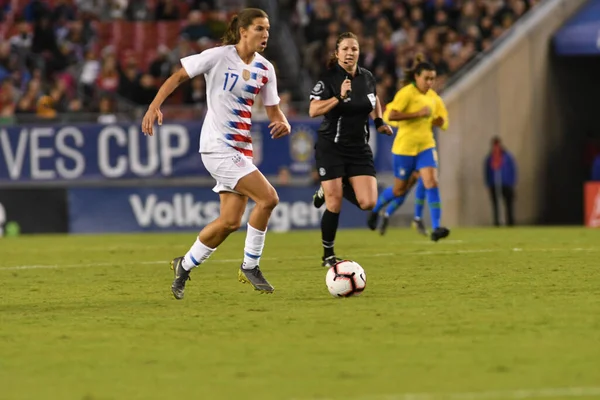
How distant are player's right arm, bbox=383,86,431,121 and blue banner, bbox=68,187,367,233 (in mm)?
6800

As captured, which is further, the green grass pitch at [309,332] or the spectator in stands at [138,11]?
the spectator in stands at [138,11]

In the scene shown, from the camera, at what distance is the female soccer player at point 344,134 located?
43.5 feet

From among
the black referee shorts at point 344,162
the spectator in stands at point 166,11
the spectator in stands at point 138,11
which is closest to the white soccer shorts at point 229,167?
the black referee shorts at point 344,162

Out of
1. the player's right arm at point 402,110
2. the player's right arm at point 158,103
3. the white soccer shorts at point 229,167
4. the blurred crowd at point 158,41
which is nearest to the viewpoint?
the player's right arm at point 158,103

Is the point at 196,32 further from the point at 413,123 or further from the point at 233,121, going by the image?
the point at 233,121

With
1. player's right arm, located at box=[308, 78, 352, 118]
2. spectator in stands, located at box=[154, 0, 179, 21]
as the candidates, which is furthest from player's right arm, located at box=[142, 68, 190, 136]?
spectator in stands, located at box=[154, 0, 179, 21]

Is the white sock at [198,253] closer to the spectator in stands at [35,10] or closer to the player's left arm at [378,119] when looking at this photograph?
the player's left arm at [378,119]

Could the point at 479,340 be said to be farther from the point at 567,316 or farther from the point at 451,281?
the point at 451,281

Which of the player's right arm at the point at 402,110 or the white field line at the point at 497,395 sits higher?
the player's right arm at the point at 402,110

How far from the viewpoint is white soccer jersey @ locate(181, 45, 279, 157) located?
1048 centimetres

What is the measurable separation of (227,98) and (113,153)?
1503 centimetres

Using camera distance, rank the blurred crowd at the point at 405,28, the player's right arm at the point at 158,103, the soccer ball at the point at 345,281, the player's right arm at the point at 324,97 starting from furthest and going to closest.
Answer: the blurred crowd at the point at 405,28, the player's right arm at the point at 324,97, the soccer ball at the point at 345,281, the player's right arm at the point at 158,103

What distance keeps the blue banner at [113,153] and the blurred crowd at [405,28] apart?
2.20 m

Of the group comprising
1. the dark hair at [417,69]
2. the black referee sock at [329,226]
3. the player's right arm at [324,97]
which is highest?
the dark hair at [417,69]
